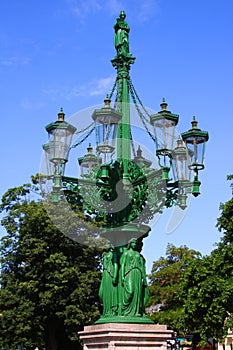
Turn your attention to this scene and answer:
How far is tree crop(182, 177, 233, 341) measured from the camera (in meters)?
24.8

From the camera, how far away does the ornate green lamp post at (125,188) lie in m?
9.87

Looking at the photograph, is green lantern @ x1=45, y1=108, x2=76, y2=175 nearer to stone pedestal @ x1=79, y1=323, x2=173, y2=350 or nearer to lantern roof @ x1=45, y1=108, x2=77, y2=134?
lantern roof @ x1=45, y1=108, x2=77, y2=134

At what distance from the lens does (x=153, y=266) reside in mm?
41281

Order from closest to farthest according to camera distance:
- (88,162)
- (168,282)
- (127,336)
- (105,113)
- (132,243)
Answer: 1. (127,336)
2. (105,113)
3. (132,243)
4. (88,162)
5. (168,282)

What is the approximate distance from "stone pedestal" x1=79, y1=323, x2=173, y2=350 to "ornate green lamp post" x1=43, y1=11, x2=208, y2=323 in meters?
0.39

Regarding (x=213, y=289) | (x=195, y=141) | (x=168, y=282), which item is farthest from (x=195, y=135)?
(x=168, y=282)

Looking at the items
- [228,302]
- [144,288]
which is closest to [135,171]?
[144,288]

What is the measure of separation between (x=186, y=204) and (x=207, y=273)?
16958 mm

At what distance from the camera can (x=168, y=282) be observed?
127 ft

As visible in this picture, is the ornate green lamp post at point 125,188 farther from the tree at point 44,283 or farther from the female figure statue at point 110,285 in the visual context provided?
the tree at point 44,283

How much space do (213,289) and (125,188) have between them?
16025mm

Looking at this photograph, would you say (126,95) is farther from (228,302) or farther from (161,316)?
(161,316)

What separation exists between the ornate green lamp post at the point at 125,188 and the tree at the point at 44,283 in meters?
14.5

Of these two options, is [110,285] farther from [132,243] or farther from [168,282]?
[168,282]
